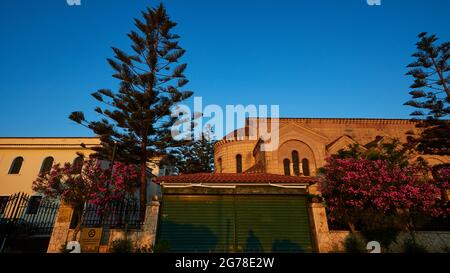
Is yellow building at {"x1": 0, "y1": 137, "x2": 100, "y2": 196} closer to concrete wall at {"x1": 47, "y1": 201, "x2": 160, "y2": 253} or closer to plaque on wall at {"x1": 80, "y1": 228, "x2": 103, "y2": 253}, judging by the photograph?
concrete wall at {"x1": 47, "y1": 201, "x2": 160, "y2": 253}

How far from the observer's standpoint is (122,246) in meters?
9.05

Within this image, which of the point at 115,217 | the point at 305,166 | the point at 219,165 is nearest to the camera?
the point at 115,217

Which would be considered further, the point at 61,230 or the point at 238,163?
the point at 238,163

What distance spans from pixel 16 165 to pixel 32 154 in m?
1.52

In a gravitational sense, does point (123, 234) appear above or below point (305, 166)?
below

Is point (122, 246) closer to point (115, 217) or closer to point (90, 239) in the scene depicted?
point (90, 239)

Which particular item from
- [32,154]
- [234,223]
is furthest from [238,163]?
[32,154]

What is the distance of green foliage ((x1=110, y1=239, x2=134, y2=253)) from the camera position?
9.02m

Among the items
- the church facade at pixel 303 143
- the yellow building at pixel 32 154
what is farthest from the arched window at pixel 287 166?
the yellow building at pixel 32 154

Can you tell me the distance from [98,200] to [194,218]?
5.52 meters
